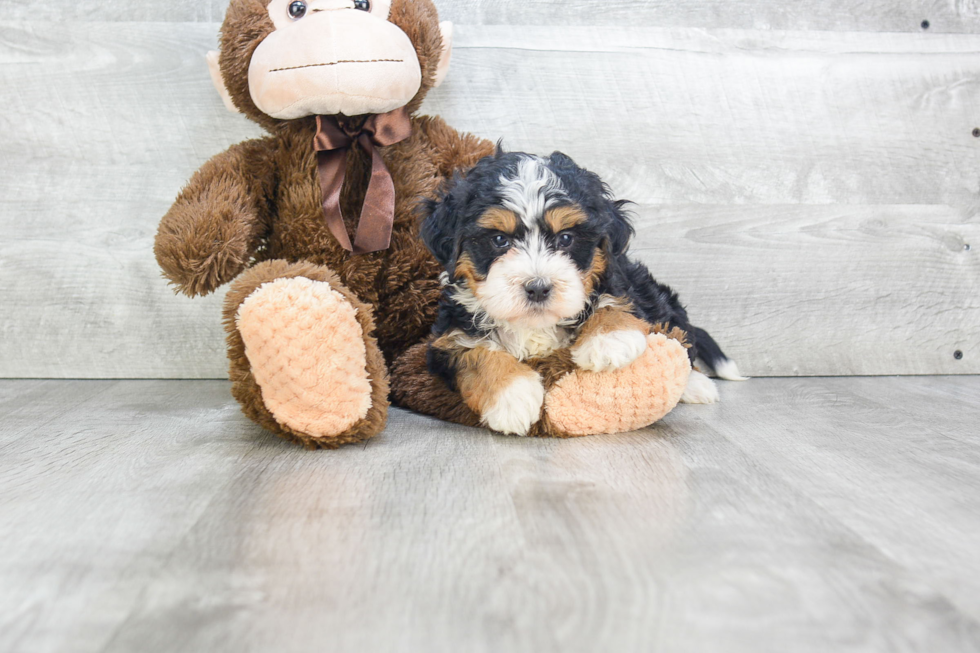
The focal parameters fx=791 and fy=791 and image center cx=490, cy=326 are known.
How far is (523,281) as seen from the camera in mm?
1632

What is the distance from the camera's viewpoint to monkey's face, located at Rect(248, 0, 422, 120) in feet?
6.24

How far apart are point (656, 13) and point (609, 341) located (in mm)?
1387

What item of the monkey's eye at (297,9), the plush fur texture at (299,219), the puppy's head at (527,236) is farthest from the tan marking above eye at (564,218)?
the monkey's eye at (297,9)

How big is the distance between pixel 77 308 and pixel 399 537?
1.88m

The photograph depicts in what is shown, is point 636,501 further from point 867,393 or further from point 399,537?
point 867,393

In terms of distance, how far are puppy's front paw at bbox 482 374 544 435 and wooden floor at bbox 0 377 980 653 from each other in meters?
0.05

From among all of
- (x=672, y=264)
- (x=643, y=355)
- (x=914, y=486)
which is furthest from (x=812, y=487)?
(x=672, y=264)

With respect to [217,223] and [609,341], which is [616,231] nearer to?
[609,341]

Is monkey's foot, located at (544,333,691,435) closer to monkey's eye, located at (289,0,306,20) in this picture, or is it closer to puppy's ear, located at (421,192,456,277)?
puppy's ear, located at (421,192,456,277)

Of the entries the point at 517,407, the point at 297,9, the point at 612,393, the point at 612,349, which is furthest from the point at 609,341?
the point at 297,9

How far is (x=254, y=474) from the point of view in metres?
1.56

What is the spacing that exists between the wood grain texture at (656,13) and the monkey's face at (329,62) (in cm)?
65

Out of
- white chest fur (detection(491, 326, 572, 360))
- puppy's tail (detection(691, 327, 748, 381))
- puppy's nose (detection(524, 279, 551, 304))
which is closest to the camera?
puppy's nose (detection(524, 279, 551, 304))

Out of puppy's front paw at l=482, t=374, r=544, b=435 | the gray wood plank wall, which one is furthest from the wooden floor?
the gray wood plank wall
